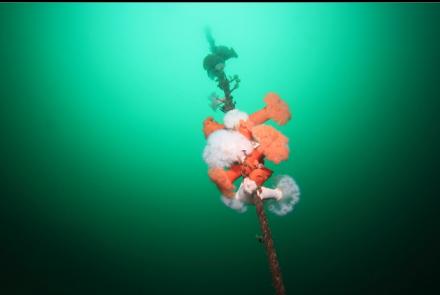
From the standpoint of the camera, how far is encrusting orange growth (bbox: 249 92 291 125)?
3145 mm

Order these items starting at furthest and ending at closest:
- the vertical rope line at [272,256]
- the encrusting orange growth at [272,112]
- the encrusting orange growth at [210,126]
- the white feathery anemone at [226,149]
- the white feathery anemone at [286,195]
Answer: the encrusting orange growth at [272,112], the encrusting orange growth at [210,126], the white feathery anemone at [286,195], the white feathery anemone at [226,149], the vertical rope line at [272,256]

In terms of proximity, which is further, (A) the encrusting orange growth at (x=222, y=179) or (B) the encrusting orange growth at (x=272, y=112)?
(B) the encrusting orange growth at (x=272, y=112)

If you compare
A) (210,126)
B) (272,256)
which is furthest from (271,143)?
(272,256)

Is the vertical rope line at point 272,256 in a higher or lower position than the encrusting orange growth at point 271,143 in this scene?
lower

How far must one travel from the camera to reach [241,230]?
3659cm

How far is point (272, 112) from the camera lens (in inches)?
125

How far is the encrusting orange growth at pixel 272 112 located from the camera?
3.14m

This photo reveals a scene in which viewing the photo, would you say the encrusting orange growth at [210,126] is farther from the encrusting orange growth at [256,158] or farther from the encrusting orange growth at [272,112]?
the encrusting orange growth at [272,112]

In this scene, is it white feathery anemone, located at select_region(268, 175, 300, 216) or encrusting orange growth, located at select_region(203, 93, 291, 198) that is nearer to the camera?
encrusting orange growth, located at select_region(203, 93, 291, 198)

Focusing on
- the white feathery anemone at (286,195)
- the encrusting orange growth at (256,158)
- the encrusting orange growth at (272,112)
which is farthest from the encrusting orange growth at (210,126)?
the white feathery anemone at (286,195)

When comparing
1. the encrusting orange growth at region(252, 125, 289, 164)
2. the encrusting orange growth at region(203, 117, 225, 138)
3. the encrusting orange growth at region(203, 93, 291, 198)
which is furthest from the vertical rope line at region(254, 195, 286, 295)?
the encrusting orange growth at region(203, 117, 225, 138)

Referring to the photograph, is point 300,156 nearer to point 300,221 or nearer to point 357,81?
point 357,81

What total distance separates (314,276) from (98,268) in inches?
837

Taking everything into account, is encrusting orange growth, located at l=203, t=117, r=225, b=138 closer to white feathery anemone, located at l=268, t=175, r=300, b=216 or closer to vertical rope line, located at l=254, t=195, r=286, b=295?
white feathery anemone, located at l=268, t=175, r=300, b=216
